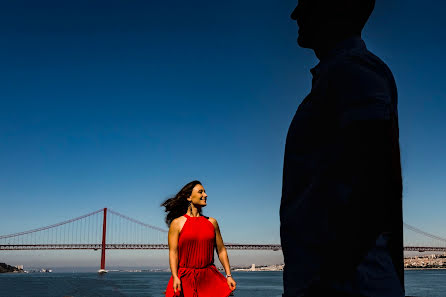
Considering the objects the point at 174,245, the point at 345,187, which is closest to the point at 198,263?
the point at 174,245

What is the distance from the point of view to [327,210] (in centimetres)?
74

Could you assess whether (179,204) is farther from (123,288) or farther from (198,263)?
(123,288)

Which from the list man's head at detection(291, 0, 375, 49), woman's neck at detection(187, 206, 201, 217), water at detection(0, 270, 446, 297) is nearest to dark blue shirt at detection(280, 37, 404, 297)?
man's head at detection(291, 0, 375, 49)

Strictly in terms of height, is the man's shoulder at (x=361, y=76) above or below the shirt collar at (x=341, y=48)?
below

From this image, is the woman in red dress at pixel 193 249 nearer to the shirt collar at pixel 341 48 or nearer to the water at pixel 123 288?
the shirt collar at pixel 341 48

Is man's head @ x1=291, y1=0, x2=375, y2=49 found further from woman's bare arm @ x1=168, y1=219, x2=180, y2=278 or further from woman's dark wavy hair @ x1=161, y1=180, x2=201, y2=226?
woman's dark wavy hair @ x1=161, y1=180, x2=201, y2=226

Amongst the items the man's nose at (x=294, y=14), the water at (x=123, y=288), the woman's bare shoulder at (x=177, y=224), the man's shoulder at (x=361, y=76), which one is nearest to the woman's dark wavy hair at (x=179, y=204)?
the woman's bare shoulder at (x=177, y=224)

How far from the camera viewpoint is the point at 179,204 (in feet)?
13.1

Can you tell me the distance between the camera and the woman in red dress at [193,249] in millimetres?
3604

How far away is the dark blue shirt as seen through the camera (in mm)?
706

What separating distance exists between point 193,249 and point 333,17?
10.1ft

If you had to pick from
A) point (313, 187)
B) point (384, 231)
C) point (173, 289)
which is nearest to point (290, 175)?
point (313, 187)

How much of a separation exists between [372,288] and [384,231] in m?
0.10

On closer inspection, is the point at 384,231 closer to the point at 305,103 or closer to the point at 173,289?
the point at 305,103
